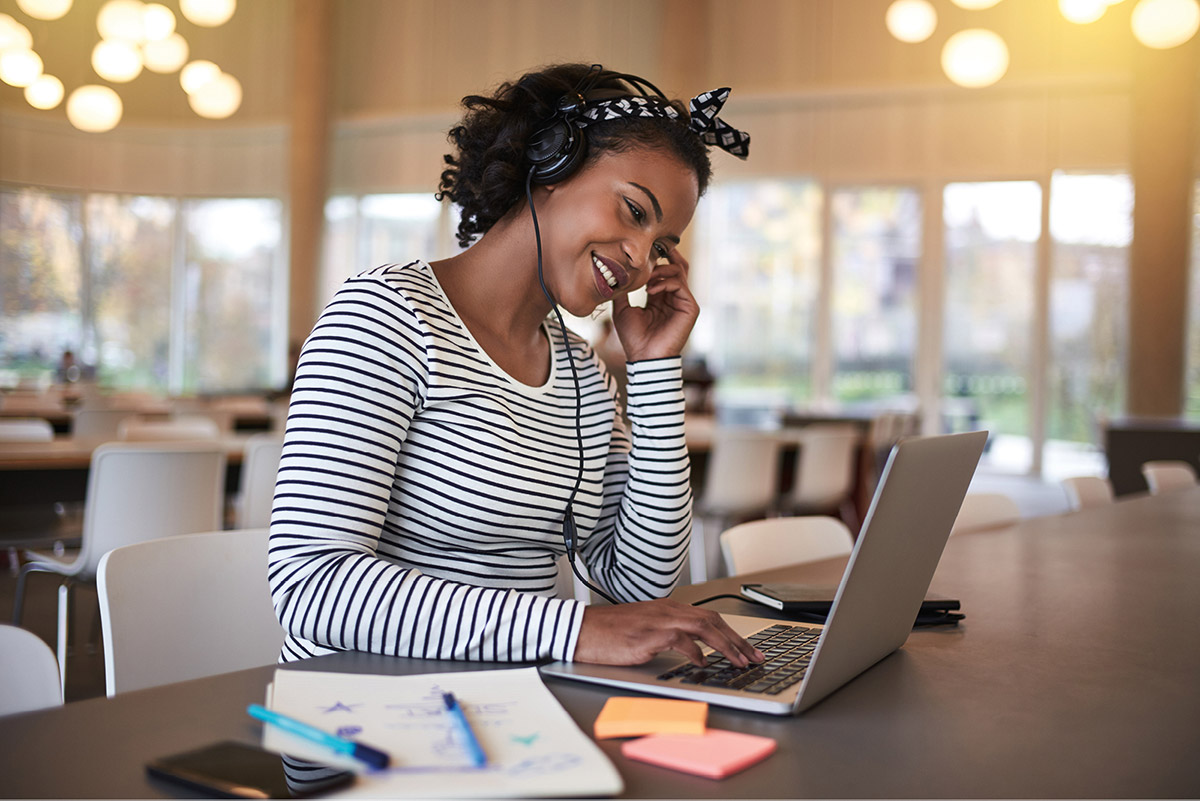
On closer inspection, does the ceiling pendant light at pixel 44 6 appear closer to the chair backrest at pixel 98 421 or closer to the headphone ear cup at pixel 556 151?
the chair backrest at pixel 98 421

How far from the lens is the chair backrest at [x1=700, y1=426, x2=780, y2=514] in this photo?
4.27 meters

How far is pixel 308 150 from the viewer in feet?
31.9

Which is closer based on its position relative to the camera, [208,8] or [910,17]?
[208,8]

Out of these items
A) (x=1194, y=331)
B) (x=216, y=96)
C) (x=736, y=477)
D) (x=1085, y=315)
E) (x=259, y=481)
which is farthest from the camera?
(x=1085, y=315)

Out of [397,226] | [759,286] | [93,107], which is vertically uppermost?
[93,107]

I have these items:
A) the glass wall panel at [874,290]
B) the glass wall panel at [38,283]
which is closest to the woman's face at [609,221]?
the glass wall panel at [874,290]

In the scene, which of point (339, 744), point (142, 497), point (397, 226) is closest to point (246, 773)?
point (339, 744)

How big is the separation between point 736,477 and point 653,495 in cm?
296

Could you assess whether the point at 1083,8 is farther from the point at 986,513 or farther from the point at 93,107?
the point at 93,107

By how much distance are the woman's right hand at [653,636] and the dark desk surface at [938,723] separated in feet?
0.19

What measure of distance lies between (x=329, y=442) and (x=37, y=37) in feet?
30.7

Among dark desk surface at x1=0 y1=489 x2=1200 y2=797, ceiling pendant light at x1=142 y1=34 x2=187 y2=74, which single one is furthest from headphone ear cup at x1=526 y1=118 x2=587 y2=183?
ceiling pendant light at x1=142 y1=34 x2=187 y2=74

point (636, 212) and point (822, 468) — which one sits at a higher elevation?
point (636, 212)

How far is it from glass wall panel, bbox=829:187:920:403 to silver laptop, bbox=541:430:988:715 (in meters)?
8.19
